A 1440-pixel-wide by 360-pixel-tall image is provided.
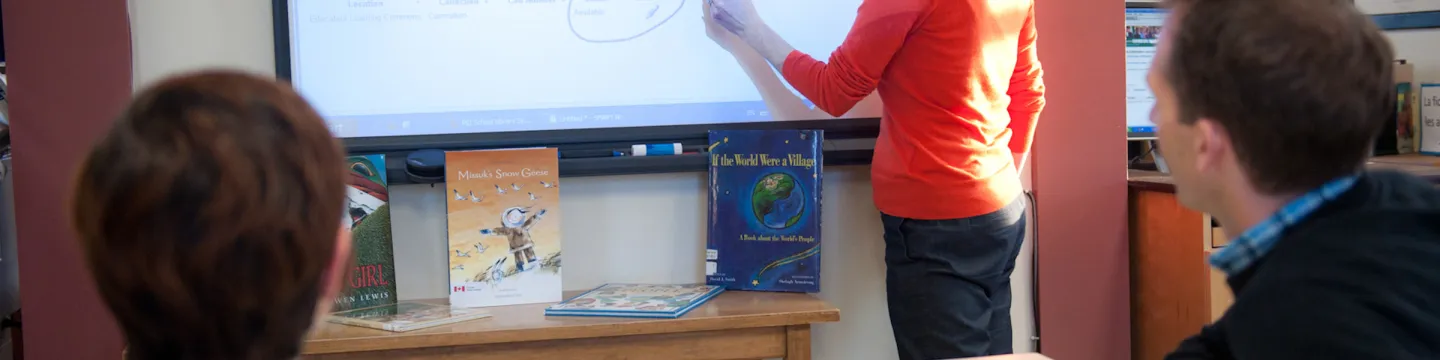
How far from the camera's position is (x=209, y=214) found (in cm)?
69

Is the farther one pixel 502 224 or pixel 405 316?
pixel 502 224

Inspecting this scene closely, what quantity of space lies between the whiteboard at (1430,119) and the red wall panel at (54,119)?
330 centimetres

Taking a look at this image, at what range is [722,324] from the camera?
6.84 feet

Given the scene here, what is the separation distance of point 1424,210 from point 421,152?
1869 mm

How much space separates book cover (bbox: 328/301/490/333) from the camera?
6.73 feet

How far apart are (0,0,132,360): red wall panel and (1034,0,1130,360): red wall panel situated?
6.65ft

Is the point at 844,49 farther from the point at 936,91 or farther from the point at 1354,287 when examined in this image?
the point at 1354,287

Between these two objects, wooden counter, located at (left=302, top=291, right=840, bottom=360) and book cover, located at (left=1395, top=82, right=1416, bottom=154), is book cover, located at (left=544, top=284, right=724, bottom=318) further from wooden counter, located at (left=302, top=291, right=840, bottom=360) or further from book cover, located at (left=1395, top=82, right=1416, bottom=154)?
book cover, located at (left=1395, top=82, right=1416, bottom=154)

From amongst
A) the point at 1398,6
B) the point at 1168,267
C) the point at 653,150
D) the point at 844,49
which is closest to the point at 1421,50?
the point at 1398,6

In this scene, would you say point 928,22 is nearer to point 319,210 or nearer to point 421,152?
point 421,152

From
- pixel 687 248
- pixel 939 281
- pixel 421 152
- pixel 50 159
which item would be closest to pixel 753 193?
pixel 687 248

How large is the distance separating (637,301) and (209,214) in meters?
1.51

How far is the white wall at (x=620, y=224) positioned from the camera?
227 cm

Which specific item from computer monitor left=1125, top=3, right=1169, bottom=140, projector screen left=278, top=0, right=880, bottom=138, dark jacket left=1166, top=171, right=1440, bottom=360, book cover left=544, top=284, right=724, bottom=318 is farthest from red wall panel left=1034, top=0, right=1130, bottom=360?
dark jacket left=1166, top=171, right=1440, bottom=360
